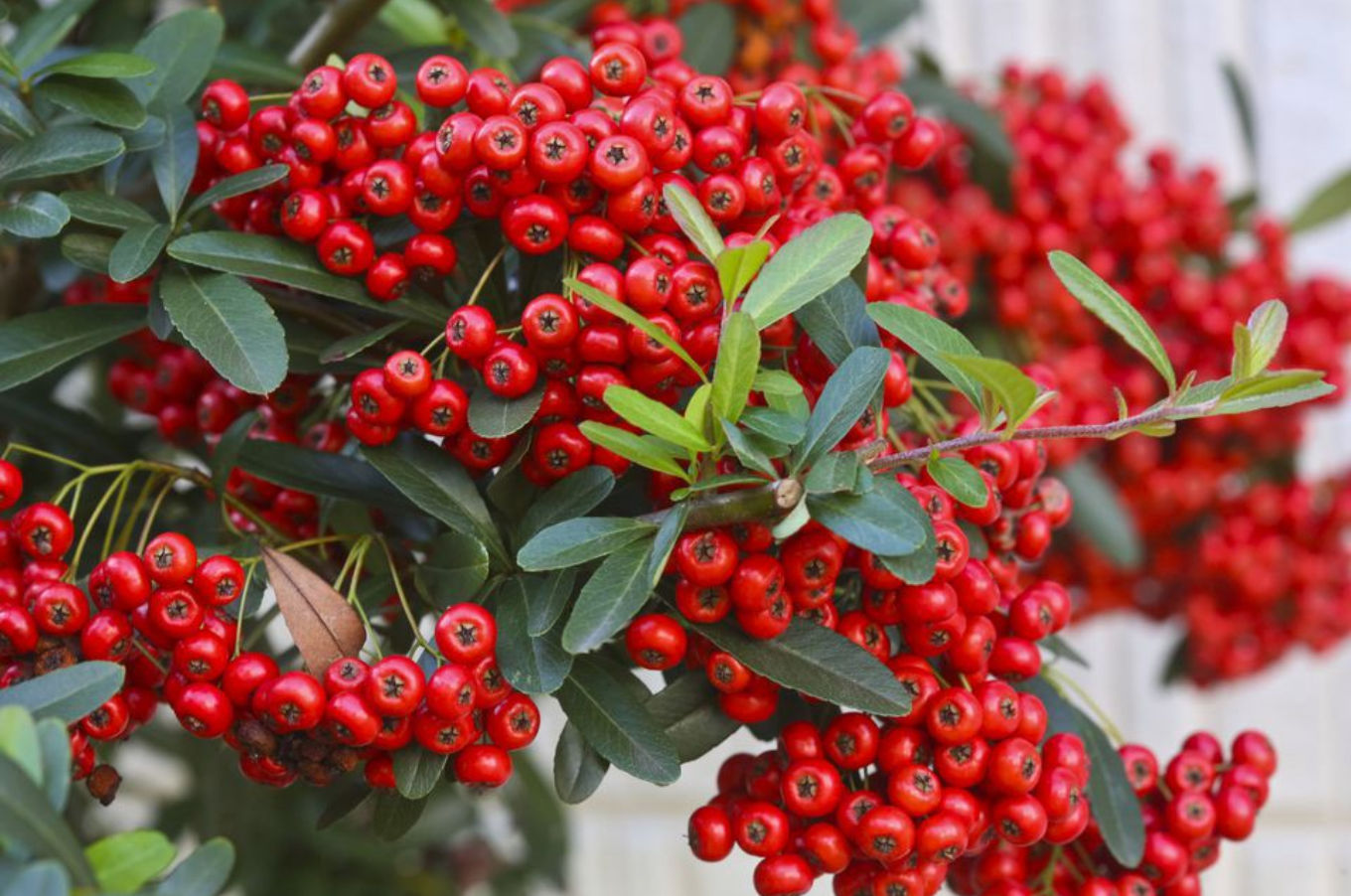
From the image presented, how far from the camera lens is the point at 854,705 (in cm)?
51

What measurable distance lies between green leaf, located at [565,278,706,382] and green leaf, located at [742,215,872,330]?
27 millimetres

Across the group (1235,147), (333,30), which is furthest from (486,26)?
(1235,147)

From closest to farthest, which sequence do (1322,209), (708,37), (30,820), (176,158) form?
(30,820), (176,158), (708,37), (1322,209)

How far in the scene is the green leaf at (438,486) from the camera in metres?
0.55

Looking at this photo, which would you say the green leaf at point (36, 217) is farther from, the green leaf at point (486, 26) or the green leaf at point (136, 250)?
the green leaf at point (486, 26)

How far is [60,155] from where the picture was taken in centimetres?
57

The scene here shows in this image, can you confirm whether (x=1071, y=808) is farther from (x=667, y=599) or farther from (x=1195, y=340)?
(x=1195, y=340)

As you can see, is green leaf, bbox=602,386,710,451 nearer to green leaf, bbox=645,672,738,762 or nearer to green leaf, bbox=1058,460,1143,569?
green leaf, bbox=645,672,738,762

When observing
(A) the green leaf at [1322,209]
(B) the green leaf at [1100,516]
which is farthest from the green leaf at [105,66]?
(A) the green leaf at [1322,209]

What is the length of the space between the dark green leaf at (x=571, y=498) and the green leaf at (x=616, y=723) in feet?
0.20

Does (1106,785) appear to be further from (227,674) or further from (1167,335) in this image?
(1167,335)

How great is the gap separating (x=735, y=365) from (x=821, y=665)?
114 millimetres

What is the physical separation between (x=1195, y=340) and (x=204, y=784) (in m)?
0.77

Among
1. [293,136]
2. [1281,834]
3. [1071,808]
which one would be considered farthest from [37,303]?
[1281,834]
